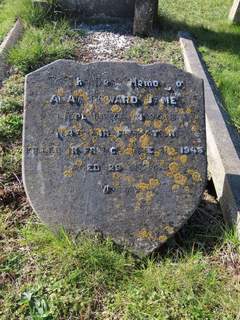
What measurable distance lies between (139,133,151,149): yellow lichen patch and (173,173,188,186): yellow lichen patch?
0.29m

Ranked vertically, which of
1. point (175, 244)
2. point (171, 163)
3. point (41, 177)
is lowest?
point (175, 244)

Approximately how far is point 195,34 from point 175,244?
4.34m

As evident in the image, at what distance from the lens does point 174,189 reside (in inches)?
118

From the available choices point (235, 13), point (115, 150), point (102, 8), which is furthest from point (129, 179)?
point (235, 13)

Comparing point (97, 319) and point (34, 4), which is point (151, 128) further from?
point (34, 4)

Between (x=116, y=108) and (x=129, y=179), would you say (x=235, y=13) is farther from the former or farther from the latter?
(x=129, y=179)

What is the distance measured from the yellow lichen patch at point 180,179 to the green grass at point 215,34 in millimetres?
1948

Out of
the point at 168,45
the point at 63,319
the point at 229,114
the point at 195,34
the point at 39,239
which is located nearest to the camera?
the point at 63,319

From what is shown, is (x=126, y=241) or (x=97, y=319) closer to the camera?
(x=97, y=319)

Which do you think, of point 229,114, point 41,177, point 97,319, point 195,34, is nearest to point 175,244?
point 97,319

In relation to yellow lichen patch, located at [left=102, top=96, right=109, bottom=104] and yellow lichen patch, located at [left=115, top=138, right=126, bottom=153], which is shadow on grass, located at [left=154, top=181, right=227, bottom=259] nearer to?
yellow lichen patch, located at [left=115, top=138, right=126, bottom=153]

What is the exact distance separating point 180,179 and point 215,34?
14.0 ft

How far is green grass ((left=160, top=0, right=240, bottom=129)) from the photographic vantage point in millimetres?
5297

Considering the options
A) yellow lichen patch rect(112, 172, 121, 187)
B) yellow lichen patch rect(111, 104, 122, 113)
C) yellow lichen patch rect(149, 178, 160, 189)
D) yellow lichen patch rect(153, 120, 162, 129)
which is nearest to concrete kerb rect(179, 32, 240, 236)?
yellow lichen patch rect(149, 178, 160, 189)
